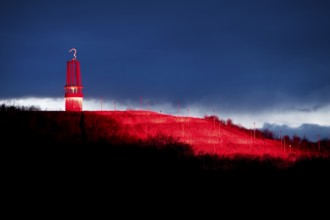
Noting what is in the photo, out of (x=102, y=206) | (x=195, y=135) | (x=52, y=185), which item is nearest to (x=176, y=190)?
(x=102, y=206)

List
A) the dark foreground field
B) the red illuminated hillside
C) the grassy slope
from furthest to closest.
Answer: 1. the red illuminated hillside
2. the grassy slope
3. the dark foreground field

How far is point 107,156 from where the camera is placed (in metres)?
26.4

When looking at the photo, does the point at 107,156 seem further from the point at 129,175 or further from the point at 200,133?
the point at 200,133

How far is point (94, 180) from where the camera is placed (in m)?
22.0

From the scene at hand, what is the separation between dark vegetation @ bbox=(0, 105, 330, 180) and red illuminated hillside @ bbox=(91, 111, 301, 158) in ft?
7.07

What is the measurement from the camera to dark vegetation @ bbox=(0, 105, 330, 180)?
24.1 metres

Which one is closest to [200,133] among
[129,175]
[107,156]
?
[107,156]

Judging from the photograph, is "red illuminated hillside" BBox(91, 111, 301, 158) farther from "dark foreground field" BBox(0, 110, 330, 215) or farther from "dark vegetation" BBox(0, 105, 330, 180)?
"dark foreground field" BBox(0, 110, 330, 215)

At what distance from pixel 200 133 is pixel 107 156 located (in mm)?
11246

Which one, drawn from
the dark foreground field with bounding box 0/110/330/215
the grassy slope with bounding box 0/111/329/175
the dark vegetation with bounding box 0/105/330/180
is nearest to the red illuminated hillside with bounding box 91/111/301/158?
the grassy slope with bounding box 0/111/329/175

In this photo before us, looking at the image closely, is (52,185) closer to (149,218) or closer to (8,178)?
(8,178)

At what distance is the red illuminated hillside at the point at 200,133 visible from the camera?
32750 millimetres

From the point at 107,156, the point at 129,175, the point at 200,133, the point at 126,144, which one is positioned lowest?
the point at 129,175

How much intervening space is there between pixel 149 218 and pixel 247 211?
3.72m
